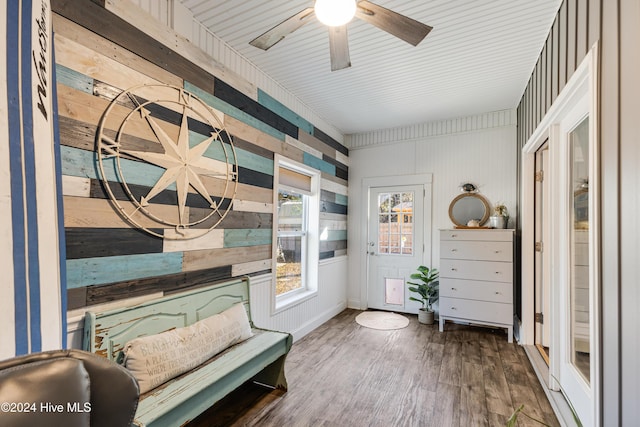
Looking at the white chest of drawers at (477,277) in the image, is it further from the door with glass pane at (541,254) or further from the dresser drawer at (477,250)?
the door with glass pane at (541,254)

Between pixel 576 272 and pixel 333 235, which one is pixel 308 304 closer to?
pixel 333 235

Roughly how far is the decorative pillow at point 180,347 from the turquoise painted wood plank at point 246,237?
0.54 meters

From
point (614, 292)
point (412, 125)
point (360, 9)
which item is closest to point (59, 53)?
point (360, 9)

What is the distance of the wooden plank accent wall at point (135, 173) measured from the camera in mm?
1480

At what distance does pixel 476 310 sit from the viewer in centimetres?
346

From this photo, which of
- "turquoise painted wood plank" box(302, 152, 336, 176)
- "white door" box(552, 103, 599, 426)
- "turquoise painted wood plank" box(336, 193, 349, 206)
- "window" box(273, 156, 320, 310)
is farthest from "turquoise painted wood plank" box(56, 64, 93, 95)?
"turquoise painted wood plank" box(336, 193, 349, 206)

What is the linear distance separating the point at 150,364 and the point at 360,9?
2.13 meters

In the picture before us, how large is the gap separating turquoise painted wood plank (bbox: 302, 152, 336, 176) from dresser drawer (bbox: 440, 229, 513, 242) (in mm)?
1669

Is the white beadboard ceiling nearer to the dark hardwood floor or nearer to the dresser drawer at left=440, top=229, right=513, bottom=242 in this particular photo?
the dresser drawer at left=440, top=229, right=513, bottom=242

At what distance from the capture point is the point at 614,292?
4.00ft

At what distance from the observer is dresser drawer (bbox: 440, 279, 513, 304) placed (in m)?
3.34

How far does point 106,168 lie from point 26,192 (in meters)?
0.73

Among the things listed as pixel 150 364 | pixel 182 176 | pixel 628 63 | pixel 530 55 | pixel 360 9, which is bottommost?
pixel 150 364

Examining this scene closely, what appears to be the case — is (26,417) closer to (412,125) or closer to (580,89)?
(580,89)
